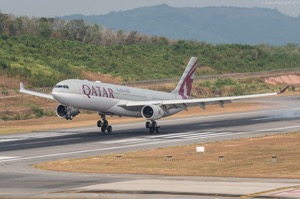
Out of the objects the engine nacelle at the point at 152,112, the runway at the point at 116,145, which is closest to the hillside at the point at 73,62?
the runway at the point at 116,145

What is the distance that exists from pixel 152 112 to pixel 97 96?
216 inches

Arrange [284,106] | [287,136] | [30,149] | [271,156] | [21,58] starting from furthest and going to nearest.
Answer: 1. [21,58]
2. [284,106]
3. [287,136]
4. [30,149]
5. [271,156]

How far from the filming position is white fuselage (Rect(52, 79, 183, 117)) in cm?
8425

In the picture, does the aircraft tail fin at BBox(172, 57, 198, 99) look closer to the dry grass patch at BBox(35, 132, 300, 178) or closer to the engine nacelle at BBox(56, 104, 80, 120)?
the engine nacelle at BBox(56, 104, 80, 120)

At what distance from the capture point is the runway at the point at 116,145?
4979 cm

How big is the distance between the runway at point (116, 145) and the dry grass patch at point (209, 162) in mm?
2491

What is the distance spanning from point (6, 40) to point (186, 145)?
99747mm

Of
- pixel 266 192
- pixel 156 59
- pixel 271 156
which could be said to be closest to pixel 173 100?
pixel 271 156

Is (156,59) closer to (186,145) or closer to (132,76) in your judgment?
(132,76)

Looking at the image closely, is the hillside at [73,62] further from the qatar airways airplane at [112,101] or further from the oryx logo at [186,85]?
the qatar airways airplane at [112,101]

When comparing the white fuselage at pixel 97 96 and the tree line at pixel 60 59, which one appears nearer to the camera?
the white fuselage at pixel 97 96

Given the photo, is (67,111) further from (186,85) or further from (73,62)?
(73,62)

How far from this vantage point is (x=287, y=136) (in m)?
79.9

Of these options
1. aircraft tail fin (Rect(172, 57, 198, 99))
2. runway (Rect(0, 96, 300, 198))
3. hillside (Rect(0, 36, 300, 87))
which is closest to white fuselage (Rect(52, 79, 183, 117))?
runway (Rect(0, 96, 300, 198))
